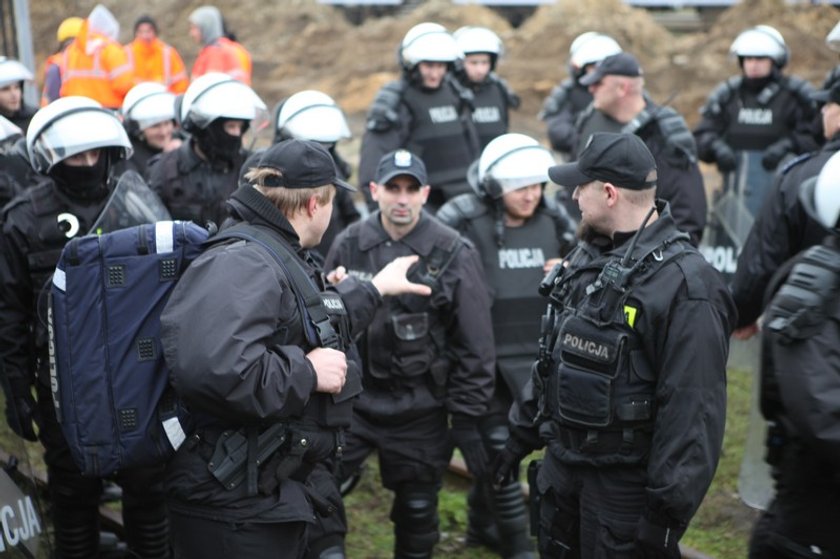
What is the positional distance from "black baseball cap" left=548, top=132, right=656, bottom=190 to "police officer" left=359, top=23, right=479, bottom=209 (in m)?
4.66

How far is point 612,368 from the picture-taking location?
399 cm

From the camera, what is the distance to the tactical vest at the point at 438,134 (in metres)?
9.09

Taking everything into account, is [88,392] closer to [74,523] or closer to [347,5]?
[74,523]

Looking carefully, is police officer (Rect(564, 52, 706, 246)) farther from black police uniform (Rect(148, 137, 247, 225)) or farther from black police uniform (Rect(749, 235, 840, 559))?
black police uniform (Rect(749, 235, 840, 559))

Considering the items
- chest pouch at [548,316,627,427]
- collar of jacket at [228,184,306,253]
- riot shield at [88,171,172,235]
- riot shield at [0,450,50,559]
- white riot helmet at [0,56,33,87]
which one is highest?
white riot helmet at [0,56,33,87]

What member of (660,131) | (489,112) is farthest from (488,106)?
(660,131)

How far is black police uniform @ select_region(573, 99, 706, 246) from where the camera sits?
7135 millimetres

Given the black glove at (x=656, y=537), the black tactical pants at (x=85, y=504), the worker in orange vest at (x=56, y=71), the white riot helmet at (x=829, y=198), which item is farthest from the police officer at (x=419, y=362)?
the worker in orange vest at (x=56, y=71)

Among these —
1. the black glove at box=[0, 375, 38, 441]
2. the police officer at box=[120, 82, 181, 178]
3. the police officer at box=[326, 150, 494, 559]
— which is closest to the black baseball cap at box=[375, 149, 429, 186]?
the police officer at box=[326, 150, 494, 559]

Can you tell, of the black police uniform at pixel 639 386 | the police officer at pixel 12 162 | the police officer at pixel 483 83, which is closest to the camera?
the black police uniform at pixel 639 386

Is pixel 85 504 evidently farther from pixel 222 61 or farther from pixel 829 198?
pixel 222 61

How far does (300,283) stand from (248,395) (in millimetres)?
484

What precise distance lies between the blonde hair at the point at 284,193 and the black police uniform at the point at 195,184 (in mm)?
2783

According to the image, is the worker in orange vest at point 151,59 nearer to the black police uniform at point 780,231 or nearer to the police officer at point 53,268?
the police officer at point 53,268
